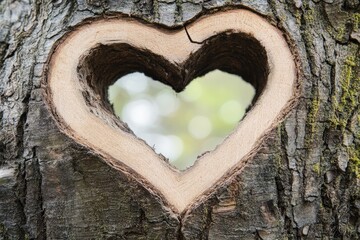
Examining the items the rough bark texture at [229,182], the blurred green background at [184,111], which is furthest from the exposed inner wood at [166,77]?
the blurred green background at [184,111]

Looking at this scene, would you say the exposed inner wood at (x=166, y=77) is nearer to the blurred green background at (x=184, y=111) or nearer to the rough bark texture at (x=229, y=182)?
the rough bark texture at (x=229, y=182)

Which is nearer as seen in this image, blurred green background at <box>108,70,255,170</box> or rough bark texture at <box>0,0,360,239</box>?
rough bark texture at <box>0,0,360,239</box>

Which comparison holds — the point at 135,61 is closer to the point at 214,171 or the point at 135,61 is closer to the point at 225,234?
the point at 214,171

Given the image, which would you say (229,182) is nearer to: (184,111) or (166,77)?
(166,77)

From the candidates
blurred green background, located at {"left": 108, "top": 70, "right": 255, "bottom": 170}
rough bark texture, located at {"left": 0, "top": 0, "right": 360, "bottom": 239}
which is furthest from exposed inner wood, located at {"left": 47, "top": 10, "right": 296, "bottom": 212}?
blurred green background, located at {"left": 108, "top": 70, "right": 255, "bottom": 170}

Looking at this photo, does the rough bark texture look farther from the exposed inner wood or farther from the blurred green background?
the blurred green background

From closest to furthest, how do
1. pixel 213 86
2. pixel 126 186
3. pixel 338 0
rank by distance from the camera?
pixel 126 186 → pixel 338 0 → pixel 213 86

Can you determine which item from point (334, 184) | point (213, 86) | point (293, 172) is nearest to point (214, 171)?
point (293, 172)
